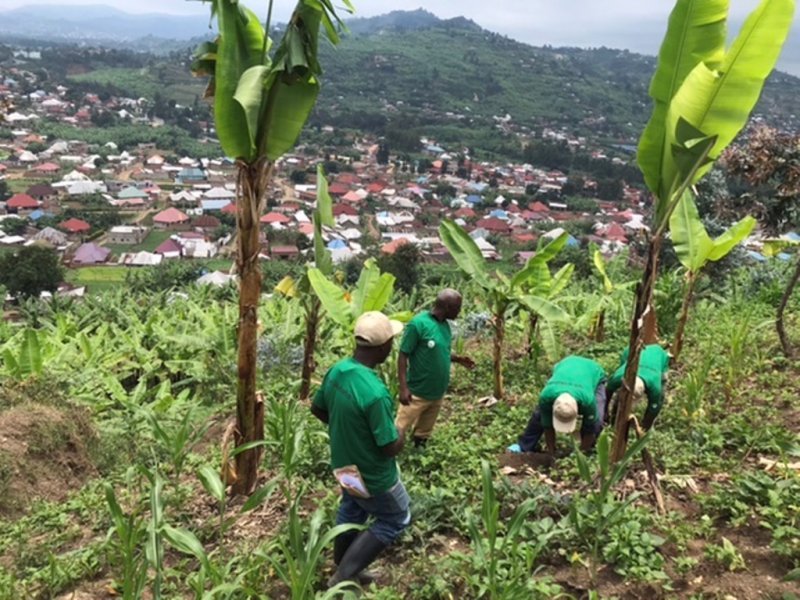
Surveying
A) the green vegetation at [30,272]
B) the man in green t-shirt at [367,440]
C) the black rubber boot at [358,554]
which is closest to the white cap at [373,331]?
the man in green t-shirt at [367,440]

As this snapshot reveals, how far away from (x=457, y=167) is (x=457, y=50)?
75465 mm

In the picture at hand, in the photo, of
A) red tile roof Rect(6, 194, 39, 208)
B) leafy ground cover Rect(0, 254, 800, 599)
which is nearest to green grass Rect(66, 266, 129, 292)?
red tile roof Rect(6, 194, 39, 208)

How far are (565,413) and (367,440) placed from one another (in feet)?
4.60

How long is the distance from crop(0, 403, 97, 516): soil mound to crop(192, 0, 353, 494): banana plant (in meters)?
1.69

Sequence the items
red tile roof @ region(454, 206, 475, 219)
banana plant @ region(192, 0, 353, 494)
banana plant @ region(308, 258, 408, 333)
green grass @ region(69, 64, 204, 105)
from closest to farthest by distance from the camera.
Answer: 1. banana plant @ region(192, 0, 353, 494)
2. banana plant @ region(308, 258, 408, 333)
3. red tile roof @ region(454, 206, 475, 219)
4. green grass @ region(69, 64, 204, 105)

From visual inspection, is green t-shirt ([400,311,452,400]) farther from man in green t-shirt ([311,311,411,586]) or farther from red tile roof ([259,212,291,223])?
red tile roof ([259,212,291,223])

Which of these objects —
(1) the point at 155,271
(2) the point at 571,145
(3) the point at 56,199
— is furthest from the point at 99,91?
(1) the point at 155,271

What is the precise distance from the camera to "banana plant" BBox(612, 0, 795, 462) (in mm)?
2439

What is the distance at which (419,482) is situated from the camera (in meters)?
3.45

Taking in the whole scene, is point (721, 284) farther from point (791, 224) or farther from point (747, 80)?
point (747, 80)

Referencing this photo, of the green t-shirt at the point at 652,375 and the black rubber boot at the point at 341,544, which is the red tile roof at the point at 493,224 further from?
the black rubber boot at the point at 341,544

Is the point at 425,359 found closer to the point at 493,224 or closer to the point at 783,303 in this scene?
the point at 783,303

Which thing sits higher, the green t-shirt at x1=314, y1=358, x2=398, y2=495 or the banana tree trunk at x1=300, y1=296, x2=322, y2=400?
the green t-shirt at x1=314, y1=358, x2=398, y2=495

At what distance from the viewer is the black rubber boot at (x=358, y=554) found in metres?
2.50
